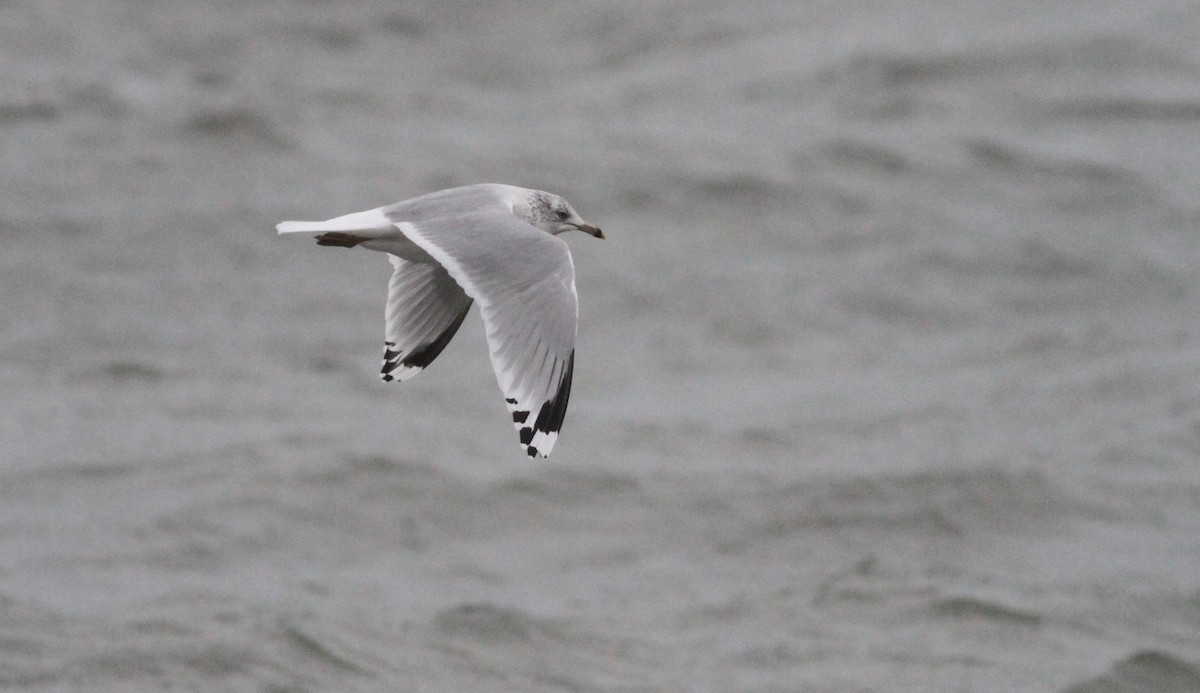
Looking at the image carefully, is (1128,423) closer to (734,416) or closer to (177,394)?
(734,416)

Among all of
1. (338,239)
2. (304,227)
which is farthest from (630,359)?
(304,227)

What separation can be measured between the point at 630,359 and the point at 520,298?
8222 millimetres

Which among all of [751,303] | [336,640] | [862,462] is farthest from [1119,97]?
[336,640]

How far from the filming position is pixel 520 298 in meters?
5.45

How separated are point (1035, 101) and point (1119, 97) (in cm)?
73

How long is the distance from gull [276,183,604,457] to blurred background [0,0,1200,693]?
4.13m

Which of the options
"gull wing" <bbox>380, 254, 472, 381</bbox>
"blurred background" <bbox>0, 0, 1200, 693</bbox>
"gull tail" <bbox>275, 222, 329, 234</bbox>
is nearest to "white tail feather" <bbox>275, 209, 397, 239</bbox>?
"gull tail" <bbox>275, 222, 329, 234</bbox>

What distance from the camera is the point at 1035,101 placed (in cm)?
1705

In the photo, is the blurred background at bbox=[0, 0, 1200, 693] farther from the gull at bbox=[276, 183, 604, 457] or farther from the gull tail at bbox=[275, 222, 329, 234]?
the gull tail at bbox=[275, 222, 329, 234]

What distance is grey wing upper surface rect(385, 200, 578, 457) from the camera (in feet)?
17.3

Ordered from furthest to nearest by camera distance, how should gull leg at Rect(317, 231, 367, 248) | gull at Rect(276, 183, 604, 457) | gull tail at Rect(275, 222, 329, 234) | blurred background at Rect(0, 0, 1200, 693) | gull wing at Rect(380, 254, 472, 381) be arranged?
blurred background at Rect(0, 0, 1200, 693), gull wing at Rect(380, 254, 472, 381), gull leg at Rect(317, 231, 367, 248), gull at Rect(276, 183, 604, 457), gull tail at Rect(275, 222, 329, 234)

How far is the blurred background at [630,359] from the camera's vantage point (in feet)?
35.4

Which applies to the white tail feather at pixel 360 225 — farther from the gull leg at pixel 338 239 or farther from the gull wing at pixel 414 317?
the gull wing at pixel 414 317

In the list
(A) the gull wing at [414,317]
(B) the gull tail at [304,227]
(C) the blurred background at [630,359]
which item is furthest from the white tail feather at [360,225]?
(C) the blurred background at [630,359]
